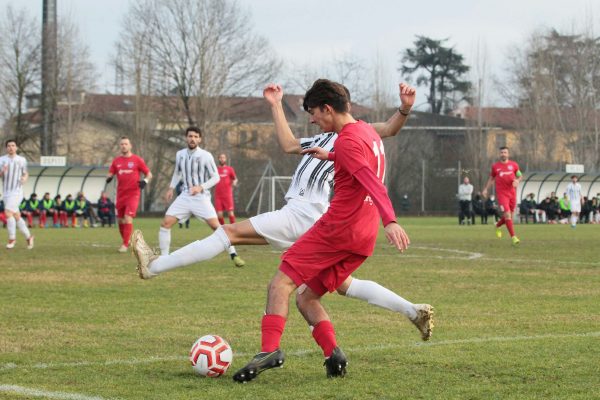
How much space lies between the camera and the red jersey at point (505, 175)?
23.1 metres

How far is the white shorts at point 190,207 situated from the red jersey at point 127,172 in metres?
2.75

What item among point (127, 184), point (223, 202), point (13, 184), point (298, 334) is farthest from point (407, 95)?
point (223, 202)

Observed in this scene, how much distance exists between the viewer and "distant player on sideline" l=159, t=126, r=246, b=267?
15727 mm

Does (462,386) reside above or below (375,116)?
below

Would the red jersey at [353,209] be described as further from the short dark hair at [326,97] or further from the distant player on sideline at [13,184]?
the distant player on sideline at [13,184]

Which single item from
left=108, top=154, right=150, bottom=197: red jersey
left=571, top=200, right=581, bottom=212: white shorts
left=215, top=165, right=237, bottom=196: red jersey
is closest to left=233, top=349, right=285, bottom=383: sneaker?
left=108, top=154, right=150, bottom=197: red jersey

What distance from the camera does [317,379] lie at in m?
5.94

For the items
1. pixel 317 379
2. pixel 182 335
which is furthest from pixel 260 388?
pixel 182 335

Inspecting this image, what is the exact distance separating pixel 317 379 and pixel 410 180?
56.1 metres

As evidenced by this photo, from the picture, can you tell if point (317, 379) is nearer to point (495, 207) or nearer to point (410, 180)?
point (495, 207)

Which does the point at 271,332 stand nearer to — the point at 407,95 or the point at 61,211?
the point at 407,95

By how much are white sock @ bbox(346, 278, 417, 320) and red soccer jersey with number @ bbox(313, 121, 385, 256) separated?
0.46 m

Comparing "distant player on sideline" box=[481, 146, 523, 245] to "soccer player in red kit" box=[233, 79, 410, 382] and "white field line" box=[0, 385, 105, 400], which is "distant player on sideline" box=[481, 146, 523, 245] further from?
"white field line" box=[0, 385, 105, 400]

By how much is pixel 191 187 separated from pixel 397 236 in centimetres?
1069
